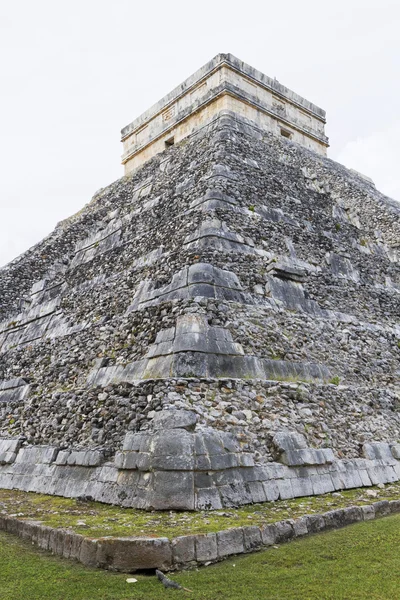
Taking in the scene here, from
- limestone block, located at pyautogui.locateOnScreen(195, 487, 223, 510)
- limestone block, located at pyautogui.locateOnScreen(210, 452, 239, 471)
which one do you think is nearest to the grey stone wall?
limestone block, located at pyautogui.locateOnScreen(210, 452, 239, 471)

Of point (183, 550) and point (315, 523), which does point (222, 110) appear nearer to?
point (315, 523)

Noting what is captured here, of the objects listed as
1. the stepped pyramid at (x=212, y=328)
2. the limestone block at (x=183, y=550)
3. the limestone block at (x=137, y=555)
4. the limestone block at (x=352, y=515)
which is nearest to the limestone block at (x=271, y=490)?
the stepped pyramid at (x=212, y=328)

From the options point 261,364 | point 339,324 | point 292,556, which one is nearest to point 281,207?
point 339,324

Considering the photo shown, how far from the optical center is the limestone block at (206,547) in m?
5.16

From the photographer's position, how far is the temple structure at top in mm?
15297

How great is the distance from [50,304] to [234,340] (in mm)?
6623

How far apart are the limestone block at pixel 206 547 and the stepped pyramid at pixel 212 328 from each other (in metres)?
1.06

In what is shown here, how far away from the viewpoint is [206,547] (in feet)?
17.1

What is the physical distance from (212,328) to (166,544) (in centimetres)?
400

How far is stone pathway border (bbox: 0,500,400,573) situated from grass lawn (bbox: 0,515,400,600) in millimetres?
110

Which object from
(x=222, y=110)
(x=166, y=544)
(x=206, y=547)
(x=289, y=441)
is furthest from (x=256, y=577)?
(x=222, y=110)

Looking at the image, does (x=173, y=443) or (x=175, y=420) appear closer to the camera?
(x=173, y=443)

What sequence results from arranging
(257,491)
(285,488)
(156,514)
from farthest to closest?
(285,488), (257,491), (156,514)

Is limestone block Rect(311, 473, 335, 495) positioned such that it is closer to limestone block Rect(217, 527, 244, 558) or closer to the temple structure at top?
limestone block Rect(217, 527, 244, 558)
